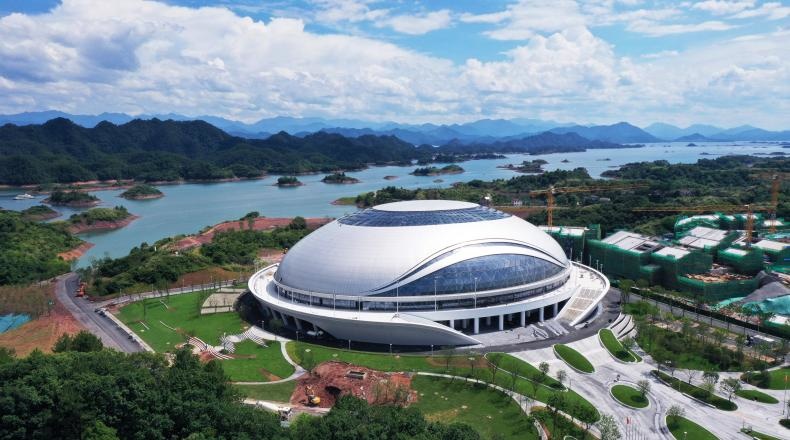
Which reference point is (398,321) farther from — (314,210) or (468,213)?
(314,210)

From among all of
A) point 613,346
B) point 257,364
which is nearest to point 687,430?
point 613,346

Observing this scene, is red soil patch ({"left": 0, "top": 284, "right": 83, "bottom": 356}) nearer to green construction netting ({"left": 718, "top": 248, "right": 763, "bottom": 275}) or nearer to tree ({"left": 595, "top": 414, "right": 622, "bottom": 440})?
tree ({"left": 595, "top": 414, "right": 622, "bottom": 440})

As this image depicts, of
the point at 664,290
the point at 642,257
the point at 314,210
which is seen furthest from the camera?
the point at 314,210

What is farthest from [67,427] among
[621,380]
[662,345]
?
[662,345]

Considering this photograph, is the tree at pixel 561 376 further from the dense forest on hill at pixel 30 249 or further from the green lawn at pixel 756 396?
the dense forest on hill at pixel 30 249

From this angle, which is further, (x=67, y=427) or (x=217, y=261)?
(x=217, y=261)

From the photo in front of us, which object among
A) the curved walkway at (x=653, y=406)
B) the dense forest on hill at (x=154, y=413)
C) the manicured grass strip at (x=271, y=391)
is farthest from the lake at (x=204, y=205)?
the curved walkway at (x=653, y=406)

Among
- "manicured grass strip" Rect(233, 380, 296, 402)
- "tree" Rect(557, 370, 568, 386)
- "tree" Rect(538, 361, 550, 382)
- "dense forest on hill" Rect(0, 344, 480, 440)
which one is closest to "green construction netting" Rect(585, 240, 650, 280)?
"tree" Rect(538, 361, 550, 382)
